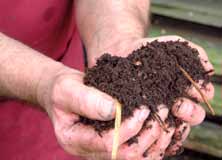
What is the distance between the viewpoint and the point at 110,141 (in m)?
1.57

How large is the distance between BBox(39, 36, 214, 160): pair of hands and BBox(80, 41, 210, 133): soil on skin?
0.02 meters

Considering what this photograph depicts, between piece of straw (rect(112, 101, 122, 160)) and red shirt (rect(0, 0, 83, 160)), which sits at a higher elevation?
piece of straw (rect(112, 101, 122, 160))

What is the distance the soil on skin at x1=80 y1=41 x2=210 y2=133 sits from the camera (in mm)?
1567

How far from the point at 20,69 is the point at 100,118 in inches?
17.2

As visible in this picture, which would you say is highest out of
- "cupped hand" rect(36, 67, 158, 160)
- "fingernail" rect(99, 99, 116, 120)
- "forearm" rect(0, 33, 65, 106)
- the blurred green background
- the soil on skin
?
the soil on skin

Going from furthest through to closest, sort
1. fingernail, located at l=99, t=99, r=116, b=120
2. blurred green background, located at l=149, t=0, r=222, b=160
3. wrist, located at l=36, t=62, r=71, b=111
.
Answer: blurred green background, located at l=149, t=0, r=222, b=160 → wrist, located at l=36, t=62, r=71, b=111 → fingernail, located at l=99, t=99, r=116, b=120

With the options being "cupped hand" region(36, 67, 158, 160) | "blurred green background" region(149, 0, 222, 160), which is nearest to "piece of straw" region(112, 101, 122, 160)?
"cupped hand" region(36, 67, 158, 160)

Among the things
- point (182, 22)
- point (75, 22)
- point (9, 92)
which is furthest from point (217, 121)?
point (9, 92)

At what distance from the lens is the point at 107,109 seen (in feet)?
4.95

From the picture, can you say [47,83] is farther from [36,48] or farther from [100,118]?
[36,48]

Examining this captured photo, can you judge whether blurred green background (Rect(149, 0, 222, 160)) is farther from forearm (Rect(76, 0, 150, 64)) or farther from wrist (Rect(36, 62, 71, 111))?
wrist (Rect(36, 62, 71, 111))

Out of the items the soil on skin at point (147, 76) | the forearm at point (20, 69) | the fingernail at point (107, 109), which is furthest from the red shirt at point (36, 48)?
the fingernail at point (107, 109)

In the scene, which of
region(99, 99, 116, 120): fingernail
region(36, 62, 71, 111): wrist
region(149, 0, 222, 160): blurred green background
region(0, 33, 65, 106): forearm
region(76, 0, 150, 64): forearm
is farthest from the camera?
region(149, 0, 222, 160): blurred green background

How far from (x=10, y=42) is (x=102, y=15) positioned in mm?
400
